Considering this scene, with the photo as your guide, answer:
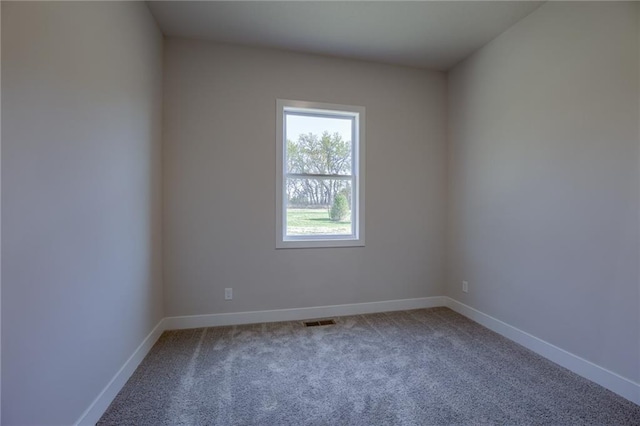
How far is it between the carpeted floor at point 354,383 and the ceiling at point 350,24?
9.26 feet

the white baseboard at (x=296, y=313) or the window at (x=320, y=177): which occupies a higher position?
the window at (x=320, y=177)

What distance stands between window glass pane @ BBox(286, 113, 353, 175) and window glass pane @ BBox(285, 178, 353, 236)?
14 centimetres

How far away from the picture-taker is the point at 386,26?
258cm

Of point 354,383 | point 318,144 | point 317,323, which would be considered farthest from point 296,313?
point 318,144

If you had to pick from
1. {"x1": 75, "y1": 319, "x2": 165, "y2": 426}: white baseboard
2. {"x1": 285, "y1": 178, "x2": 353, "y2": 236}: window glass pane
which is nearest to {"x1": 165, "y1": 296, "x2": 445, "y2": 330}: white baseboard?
{"x1": 75, "y1": 319, "x2": 165, "y2": 426}: white baseboard

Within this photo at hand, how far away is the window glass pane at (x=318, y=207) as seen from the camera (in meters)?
3.16

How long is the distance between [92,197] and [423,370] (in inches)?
95.5

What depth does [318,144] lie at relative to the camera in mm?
3221

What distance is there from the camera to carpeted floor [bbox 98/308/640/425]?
1633 mm

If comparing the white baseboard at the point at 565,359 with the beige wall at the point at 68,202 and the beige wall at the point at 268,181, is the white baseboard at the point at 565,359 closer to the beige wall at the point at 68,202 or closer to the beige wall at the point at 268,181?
the beige wall at the point at 268,181

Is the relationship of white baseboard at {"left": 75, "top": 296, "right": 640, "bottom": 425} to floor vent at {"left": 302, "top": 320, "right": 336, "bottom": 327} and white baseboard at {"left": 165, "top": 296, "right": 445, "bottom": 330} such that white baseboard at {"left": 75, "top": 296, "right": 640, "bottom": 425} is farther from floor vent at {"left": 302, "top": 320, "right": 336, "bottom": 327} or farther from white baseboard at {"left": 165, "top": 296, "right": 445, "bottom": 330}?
floor vent at {"left": 302, "top": 320, "right": 336, "bottom": 327}

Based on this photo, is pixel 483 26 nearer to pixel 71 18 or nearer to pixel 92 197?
pixel 71 18

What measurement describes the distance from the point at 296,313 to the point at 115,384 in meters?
1.64

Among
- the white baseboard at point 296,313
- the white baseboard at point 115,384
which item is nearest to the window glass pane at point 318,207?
the white baseboard at point 296,313
